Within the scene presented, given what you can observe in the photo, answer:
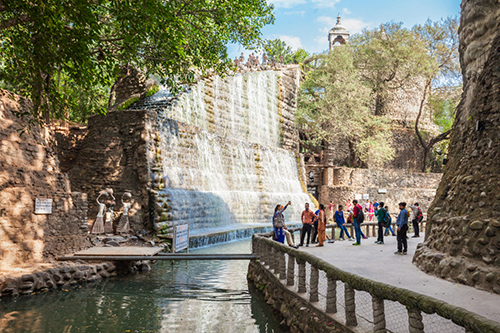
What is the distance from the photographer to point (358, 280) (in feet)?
15.4

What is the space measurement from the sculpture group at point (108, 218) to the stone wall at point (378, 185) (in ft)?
70.4

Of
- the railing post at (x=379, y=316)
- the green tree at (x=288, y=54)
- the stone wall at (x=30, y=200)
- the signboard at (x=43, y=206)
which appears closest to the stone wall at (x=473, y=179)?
the railing post at (x=379, y=316)

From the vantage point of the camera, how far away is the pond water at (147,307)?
23.2 ft

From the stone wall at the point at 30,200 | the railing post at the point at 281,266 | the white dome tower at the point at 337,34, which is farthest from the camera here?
the white dome tower at the point at 337,34

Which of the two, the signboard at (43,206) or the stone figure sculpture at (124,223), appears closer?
the signboard at (43,206)

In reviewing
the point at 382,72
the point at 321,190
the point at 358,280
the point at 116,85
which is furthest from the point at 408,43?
the point at 358,280

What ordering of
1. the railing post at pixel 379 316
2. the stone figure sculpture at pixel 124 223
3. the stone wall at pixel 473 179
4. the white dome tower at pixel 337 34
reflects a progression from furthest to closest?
the white dome tower at pixel 337 34 < the stone figure sculpture at pixel 124 223 < the stone wall at pixel 473 179 < the railing post at pixel 379 316

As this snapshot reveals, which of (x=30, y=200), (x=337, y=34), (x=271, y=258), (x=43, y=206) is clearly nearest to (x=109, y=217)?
(x=43, y=206)

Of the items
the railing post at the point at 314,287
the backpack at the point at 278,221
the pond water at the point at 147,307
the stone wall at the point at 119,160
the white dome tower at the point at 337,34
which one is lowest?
the pond water at the point at 147,307

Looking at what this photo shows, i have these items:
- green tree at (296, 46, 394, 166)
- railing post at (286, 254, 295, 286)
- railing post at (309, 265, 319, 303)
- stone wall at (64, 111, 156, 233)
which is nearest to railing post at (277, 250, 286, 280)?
railing post at (286, 254, 295, 286)

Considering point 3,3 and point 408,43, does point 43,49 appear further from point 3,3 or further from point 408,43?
point 408,43

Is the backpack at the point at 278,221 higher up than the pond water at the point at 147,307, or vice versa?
the backpack at the point at 278,221

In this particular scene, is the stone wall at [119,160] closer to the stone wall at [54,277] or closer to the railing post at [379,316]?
the stone wall at [54,277]

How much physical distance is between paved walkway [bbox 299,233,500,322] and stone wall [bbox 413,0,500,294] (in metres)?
0.36
